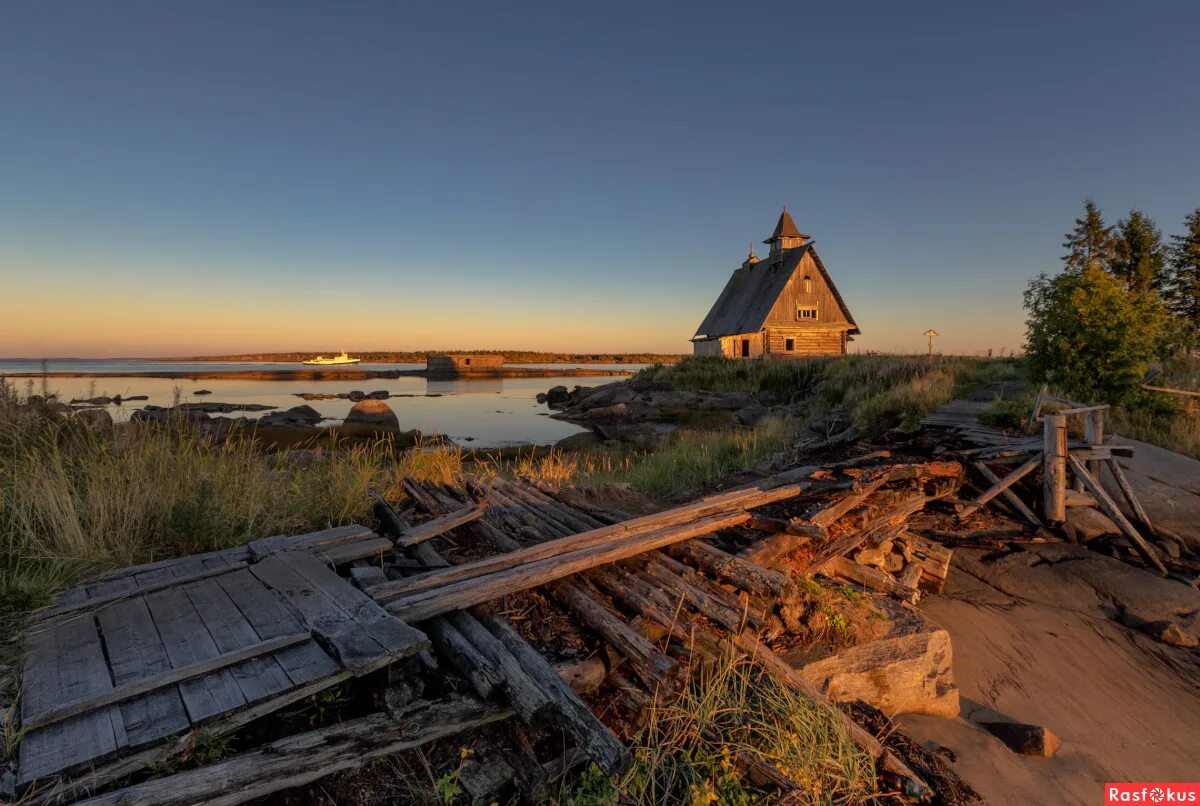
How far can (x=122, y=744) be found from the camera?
2.68 meters

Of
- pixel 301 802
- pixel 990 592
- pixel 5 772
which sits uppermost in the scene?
pixel 5 772

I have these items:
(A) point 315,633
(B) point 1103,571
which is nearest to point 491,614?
(A) point 315,633

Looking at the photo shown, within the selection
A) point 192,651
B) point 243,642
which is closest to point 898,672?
point 243,642

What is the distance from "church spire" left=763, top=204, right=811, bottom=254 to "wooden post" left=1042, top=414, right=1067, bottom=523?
108ft

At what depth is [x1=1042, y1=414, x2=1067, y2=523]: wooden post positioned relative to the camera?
358 inches

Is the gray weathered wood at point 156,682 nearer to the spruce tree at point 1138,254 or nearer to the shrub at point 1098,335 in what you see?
the shrub at point 1098,335

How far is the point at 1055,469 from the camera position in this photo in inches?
359

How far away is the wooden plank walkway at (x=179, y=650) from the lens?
2779mm

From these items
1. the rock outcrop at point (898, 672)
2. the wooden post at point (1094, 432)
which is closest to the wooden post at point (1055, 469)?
the wooden post at point (1094, 432)

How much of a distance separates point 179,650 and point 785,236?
1630 inches

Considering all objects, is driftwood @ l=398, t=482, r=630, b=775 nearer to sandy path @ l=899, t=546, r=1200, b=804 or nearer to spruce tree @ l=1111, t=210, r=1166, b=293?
sandy path @ l=899, t=546, r=1200, b=804

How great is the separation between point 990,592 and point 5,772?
951 centimetres

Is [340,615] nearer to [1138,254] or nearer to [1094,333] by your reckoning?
[1094,333]

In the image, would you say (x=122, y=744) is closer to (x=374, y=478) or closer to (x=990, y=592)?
(x=374, y=478)
